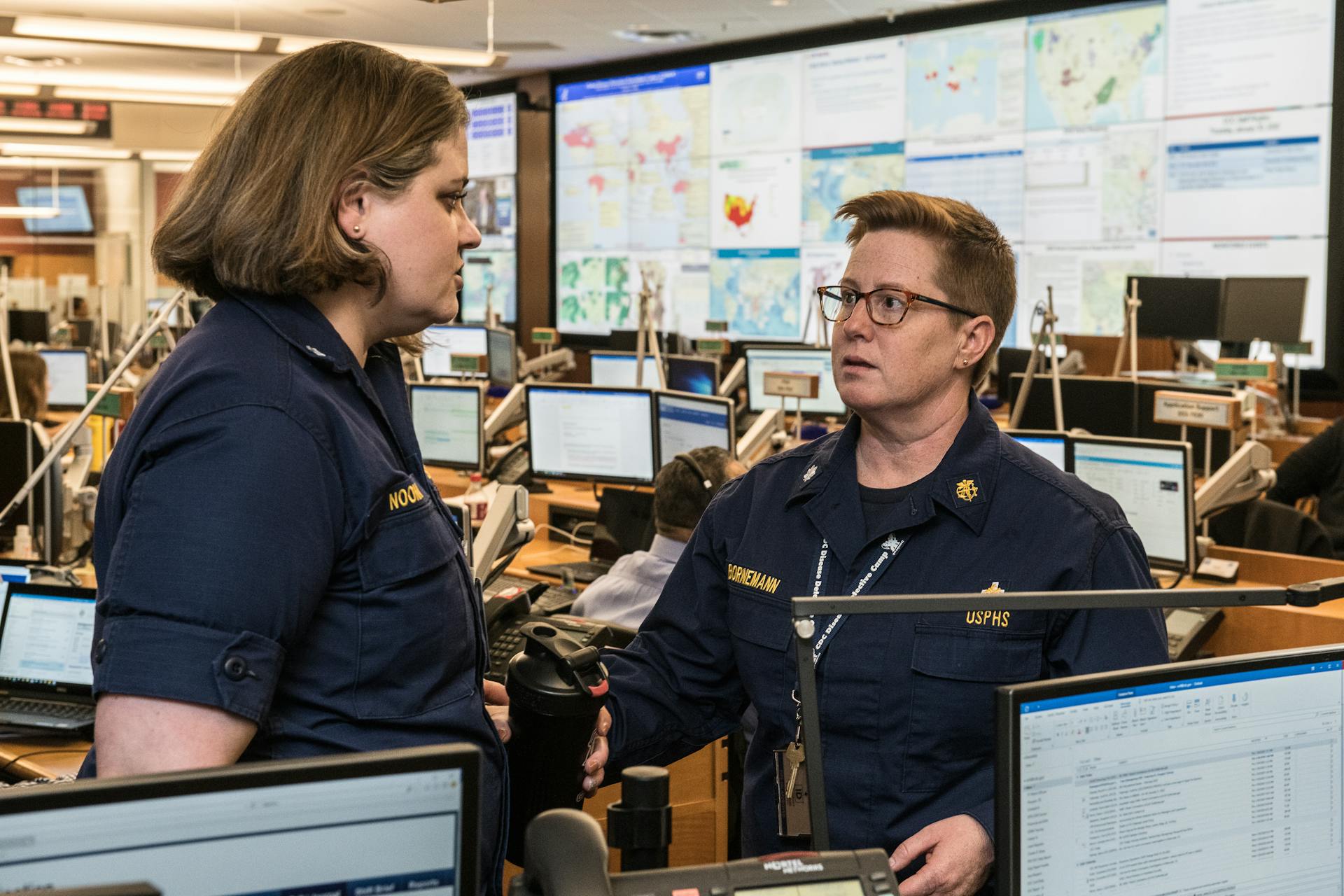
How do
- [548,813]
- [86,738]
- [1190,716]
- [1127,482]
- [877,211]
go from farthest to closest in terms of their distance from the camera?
[1127,482] → [86,738] → [877,211] → [1190,716] → [548,813]

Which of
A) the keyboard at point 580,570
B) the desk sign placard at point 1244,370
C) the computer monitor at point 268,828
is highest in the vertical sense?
the desk sign placard at point 1244,370

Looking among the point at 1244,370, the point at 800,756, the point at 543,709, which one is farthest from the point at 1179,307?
the point at 543,709

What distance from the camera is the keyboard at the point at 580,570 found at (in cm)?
425

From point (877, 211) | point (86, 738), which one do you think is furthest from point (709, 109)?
point (877, 211)

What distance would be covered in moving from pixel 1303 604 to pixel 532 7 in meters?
8.48

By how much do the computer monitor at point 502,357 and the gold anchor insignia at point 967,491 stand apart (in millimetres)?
5588

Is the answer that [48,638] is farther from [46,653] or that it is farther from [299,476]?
[299,476]

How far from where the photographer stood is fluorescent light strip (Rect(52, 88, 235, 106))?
7.98m

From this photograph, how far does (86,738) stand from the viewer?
2.85 m

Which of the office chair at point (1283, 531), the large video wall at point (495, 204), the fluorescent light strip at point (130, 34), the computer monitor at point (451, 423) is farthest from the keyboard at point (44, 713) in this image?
the large video wall at point (495, 204)

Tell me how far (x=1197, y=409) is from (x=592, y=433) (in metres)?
2.13

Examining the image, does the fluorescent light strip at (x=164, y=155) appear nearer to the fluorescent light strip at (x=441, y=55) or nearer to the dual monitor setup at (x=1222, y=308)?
the fluorescent light strip at (x=441, y=55)

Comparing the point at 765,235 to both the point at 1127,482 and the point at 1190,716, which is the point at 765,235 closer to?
the point at 1127,482

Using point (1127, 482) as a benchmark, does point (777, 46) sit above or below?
above
